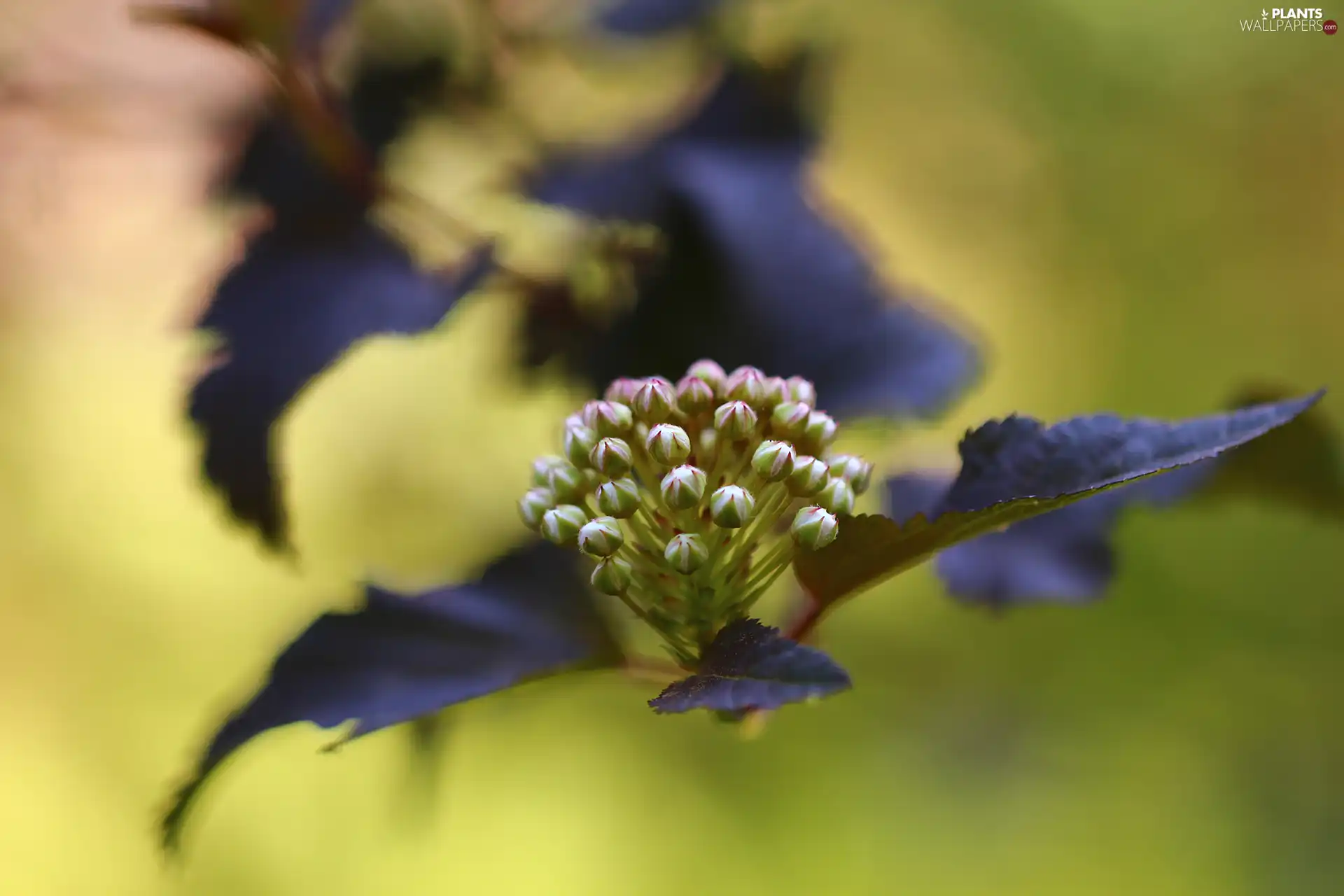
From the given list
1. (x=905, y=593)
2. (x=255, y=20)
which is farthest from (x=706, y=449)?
(x=905, y=593)

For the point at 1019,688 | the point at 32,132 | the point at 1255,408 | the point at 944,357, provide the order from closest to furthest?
the point at 1255,408 < the point at 944,357 < the point at 32,132 < the point at 1019,688

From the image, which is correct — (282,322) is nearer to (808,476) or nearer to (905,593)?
(808,476)

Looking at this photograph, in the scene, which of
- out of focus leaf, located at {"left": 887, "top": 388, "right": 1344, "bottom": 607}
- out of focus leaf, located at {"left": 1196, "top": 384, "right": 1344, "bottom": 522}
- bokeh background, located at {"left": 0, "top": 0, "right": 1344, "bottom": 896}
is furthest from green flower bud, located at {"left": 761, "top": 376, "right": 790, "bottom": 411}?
bokeh background, located at {"left": 0, "top": 0, "right": 1344, "bottom": 896}

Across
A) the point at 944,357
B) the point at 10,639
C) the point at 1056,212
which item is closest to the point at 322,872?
the point at 10,639

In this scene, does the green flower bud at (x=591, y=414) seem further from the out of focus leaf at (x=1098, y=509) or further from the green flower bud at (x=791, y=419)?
the out of focus leaf at (x=1098, y=509)

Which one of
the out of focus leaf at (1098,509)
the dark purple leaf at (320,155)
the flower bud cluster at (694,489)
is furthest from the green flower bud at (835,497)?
the dark purple leaf at (320,155)

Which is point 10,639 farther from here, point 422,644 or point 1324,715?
point 1324,715
